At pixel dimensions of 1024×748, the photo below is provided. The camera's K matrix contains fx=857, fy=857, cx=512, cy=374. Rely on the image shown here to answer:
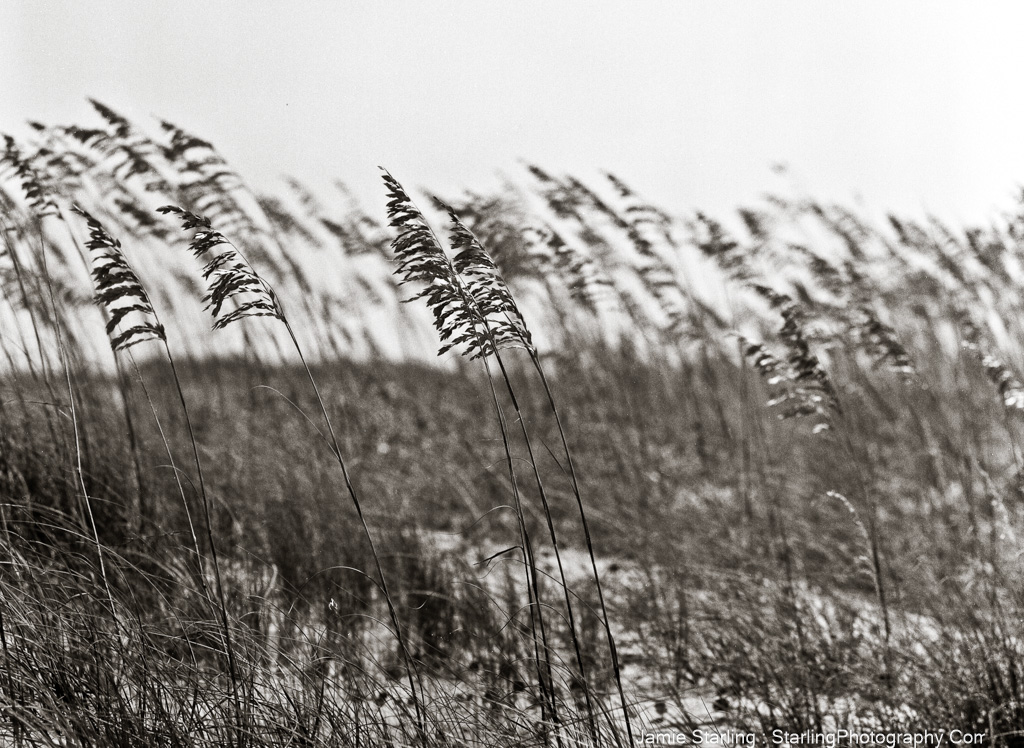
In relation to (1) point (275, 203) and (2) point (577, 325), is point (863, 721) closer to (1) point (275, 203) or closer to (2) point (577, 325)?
(2) point (577, 325)

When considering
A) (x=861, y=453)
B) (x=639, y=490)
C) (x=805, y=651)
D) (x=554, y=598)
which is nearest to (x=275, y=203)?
(x=639, y=490)

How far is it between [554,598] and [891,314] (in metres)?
5.43

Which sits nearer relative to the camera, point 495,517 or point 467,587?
point 467,587

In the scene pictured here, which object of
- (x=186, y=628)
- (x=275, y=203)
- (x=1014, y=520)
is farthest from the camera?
(x=275, y=203)

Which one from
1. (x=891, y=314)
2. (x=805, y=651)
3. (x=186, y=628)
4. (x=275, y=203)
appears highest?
(x=275, y=203)

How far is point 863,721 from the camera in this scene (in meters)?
3.03

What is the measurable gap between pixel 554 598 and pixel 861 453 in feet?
11.2

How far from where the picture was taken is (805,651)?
10.9 ft

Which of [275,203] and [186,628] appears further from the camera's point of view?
[275,203]

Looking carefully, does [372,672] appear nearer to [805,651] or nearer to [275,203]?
[805,651]

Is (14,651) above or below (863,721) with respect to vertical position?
above

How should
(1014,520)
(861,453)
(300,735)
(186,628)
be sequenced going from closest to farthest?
(300,735)
(186,628)
(1014,520)
(861,453)

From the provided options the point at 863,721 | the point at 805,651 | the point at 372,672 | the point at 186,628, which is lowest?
the point at 863,721

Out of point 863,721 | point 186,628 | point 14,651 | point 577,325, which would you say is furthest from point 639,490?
point 14,651
